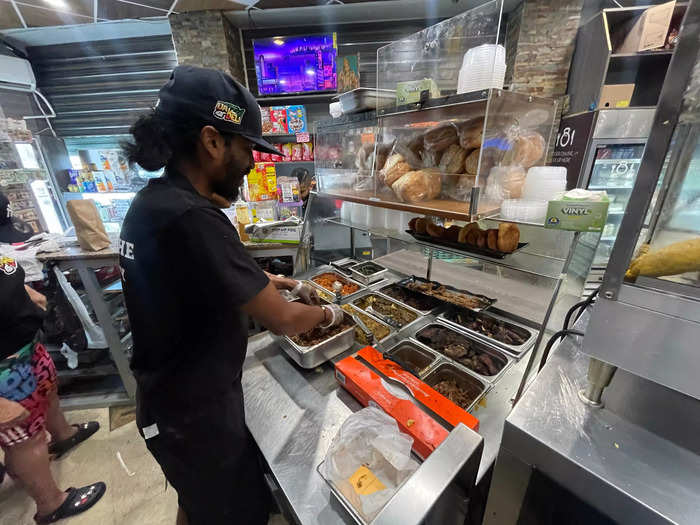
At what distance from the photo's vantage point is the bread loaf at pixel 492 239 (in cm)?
145

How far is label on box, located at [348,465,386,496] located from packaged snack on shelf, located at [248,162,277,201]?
9.13 feet

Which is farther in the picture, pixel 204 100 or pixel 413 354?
pixel 413 354

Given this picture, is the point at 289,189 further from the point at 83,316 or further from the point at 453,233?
the point at 83,316

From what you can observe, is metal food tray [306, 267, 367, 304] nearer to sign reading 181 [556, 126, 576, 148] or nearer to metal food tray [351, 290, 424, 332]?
metal food tray [351, 290, 424, 332]

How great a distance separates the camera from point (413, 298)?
1.96 m

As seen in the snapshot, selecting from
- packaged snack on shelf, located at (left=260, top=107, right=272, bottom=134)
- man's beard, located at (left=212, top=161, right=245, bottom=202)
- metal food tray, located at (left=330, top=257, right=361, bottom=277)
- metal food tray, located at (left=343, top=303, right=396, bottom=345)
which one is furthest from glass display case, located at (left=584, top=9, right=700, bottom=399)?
packaged snack on shelf, located at (left=260, top=107, right=272, bottom=134)

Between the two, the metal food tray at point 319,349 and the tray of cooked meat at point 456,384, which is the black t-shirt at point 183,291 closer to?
the metal food tray at point 319,349

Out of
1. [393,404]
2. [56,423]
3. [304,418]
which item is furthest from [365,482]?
[56,423]

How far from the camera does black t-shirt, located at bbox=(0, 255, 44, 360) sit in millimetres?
1623

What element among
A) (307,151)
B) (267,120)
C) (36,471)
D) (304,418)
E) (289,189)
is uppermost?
(267,120)

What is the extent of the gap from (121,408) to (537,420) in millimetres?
3554

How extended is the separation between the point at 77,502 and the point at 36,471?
0.39 metres

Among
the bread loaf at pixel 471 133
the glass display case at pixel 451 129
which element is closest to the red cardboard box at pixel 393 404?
the glass display case at pixel 451 129

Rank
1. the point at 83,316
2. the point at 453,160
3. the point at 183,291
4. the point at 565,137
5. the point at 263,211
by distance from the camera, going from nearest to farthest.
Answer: the point at 183,291, the point at 453,160, the point at 83,316, the point at 263,211, the point at 565,137
